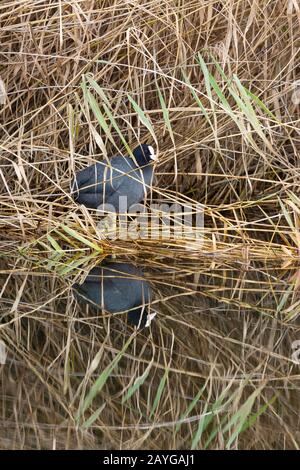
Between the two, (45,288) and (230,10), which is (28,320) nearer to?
(45,288)

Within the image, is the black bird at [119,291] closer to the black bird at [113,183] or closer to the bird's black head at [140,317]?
the bird's black head at [140,317]

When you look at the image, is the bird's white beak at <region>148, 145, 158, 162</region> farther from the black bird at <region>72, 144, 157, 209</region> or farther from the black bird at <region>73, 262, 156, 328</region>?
the black bird at <region>73, 262, 156, 328</region>

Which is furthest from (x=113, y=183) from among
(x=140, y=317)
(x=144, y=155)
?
(x=140, y=317)

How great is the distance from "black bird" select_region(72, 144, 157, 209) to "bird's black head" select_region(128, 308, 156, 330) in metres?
0.98

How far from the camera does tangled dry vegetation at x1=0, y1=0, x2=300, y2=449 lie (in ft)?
9.29

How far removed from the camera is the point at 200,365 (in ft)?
10.4

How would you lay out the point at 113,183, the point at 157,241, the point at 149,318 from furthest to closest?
1. the point at 113,183
2. the point at 157,241
3. the point at 149,318

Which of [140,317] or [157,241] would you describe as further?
[157,241]

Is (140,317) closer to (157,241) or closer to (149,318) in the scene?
(149,318)

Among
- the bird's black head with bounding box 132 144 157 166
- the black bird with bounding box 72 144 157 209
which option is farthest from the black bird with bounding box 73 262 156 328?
the bird's black head with bounding box 132 144 157 166

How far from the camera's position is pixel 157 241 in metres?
4.46

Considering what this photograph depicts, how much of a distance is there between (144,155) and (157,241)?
0.50 m

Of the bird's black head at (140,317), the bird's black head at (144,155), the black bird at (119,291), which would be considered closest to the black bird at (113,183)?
the bird's black head at (144,155)
